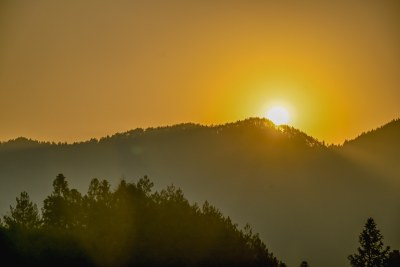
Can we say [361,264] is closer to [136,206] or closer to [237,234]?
[237,234]

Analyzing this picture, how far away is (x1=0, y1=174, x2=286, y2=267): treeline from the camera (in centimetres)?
8219

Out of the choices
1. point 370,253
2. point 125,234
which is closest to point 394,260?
point 370,253

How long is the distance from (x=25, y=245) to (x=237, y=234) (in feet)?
84.0

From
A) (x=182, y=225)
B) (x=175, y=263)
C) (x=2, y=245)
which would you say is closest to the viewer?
(x=2, y=245)

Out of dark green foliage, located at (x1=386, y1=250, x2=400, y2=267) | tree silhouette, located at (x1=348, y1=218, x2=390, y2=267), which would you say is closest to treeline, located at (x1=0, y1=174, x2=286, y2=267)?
tree silhouette, located at (x1=348, y1=218, x2=390, y2=267)

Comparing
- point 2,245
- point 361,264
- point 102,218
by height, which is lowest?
point 2,245

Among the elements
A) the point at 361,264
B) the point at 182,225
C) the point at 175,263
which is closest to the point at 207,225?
the point at 182,225

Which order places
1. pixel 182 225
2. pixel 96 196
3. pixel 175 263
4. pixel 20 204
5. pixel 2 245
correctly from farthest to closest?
pixel 20 204, pixel 96 196, pixel 182 225, pixel 175 263, pixel 2 245

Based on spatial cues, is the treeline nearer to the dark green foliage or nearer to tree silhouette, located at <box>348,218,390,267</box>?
tree silhouette, located at <box>348,218,390,267</box>

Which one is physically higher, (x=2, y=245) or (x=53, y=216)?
(x=53, y=216)

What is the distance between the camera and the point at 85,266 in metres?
80.8

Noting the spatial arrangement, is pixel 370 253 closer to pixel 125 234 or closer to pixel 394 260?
pixel 394 260

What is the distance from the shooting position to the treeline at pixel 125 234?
270ft

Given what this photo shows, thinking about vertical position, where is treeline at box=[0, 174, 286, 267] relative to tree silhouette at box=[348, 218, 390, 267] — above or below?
below
